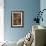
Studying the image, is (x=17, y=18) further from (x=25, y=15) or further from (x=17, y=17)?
(x=25, y=15)

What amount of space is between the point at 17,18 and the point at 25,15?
35 cm

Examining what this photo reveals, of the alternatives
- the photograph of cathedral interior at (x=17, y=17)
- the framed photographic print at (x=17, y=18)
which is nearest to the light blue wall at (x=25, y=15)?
the photograph of cathedral interior at (x=17, y=17)

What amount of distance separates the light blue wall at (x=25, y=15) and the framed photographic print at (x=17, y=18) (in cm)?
A: 12

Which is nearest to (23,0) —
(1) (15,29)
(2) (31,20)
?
(2) (31,20)

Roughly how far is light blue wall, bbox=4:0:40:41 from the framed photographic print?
0.40 feet

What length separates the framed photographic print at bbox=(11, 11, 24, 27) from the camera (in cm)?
567

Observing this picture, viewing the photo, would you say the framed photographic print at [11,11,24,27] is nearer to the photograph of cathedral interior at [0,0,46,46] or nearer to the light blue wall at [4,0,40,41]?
the photograph of cathedral interior at [0,0,46,46]

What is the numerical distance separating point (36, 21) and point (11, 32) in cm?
110

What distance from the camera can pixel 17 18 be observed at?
570cm

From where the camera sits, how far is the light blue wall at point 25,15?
562cm

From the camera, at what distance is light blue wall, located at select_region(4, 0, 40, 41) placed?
5.62 metres

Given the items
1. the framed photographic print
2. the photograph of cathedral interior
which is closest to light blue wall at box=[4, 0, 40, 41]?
the photograph of cathedral interior

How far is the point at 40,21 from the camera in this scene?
564 cm

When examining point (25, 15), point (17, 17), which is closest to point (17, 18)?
point (17, 17)
